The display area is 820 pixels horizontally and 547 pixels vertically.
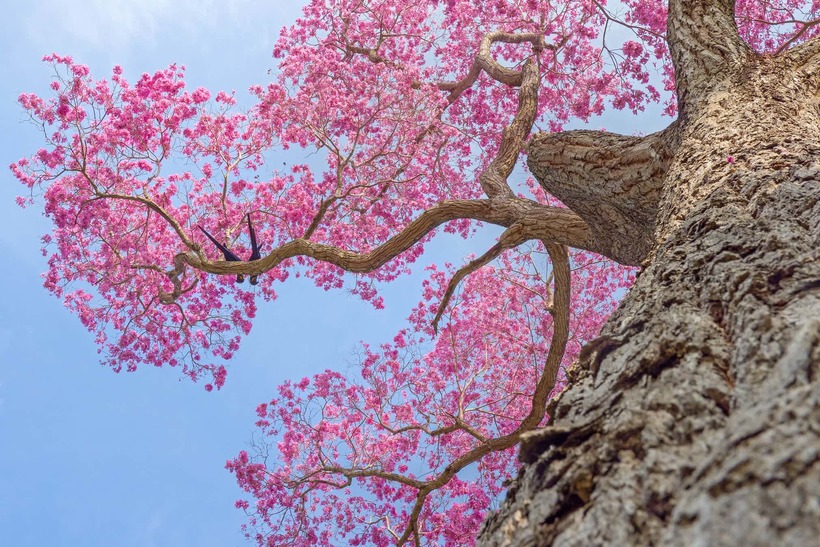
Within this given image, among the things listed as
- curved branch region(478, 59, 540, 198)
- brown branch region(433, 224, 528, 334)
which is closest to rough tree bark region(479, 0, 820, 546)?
brown branch region(433, 224, 528, 334)

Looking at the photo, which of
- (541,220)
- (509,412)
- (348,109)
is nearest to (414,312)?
(509,412)

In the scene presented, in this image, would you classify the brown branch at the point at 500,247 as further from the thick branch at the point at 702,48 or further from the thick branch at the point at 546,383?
the thick branch at the point at 702,48

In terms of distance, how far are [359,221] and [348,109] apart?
2.16 meters

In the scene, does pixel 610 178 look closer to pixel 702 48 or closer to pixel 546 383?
pixel 702 48

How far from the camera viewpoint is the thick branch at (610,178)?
3463mm

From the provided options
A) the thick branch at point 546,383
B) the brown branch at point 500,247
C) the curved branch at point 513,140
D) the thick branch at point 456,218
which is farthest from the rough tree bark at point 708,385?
the thick branch at point 546,383

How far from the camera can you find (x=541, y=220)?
4664 millimetres

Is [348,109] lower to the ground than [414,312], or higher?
higher

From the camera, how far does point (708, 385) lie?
1.10 m

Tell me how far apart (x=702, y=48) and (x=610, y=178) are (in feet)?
3.60

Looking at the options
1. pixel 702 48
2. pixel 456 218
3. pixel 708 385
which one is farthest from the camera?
pixel 456 218

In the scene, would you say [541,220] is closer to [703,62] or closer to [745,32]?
[703,62]

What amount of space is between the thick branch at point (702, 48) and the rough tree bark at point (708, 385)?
67 cm

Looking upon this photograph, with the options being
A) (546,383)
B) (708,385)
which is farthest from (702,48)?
(546,383)
